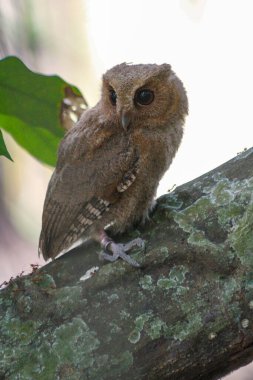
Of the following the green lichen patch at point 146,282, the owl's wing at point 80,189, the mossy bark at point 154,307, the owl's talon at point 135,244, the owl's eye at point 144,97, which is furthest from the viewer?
the owl's eye at point 144,97

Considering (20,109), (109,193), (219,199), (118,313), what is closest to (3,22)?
(20,109)

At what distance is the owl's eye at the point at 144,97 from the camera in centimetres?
247

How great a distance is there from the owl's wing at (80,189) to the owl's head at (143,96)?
146 mm

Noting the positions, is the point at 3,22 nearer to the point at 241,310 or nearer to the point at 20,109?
the point at 20,109

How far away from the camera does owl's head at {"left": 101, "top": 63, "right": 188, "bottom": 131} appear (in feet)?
7.93

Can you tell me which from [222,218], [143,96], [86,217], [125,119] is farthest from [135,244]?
[143,96]

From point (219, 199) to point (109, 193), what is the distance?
1.56 feet

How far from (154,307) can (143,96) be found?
95cm

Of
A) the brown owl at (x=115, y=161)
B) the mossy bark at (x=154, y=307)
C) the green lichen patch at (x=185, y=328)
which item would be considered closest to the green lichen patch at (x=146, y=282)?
the mossy bark at (x=154, y=307)

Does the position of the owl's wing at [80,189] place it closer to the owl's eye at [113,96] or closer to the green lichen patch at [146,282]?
the owl's eye at [113,96]

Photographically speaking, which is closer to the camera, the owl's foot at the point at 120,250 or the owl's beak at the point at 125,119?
the owl's foot at the point at 120,250

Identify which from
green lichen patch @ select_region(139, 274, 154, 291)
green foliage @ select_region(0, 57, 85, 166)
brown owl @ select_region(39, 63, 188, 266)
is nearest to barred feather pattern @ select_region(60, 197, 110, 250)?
brown owl @ select_region(39, 63, 188, 266)

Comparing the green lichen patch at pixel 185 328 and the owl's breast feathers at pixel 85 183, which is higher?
the owl's breast feathers at pixel 85 183

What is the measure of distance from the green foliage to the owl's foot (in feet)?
1.20
